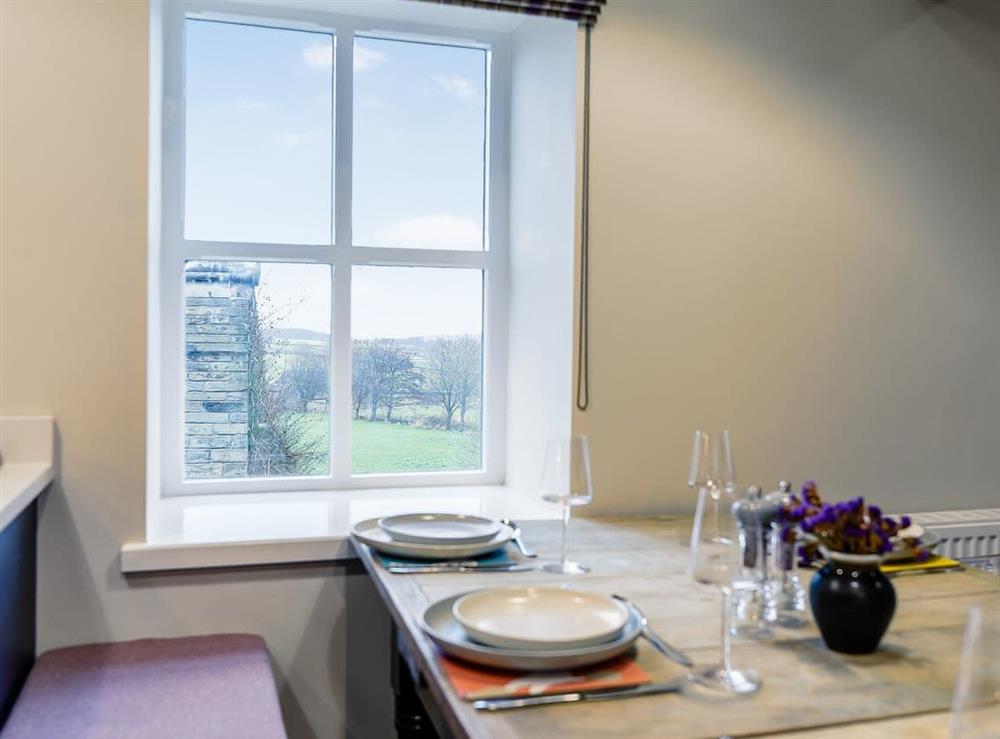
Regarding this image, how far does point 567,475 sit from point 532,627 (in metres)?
0.40

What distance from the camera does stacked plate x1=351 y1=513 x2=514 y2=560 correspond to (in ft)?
5.54

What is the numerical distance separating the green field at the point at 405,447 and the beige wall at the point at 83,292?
652mm

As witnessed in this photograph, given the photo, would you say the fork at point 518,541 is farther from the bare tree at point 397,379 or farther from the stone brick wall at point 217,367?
the stone brick wall at point 217,367

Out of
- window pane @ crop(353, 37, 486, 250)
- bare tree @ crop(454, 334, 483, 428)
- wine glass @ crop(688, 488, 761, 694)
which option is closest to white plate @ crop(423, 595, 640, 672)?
wine glass @ crop(688, 488, 761, 694)

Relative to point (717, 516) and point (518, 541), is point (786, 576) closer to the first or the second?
point (717, 516)

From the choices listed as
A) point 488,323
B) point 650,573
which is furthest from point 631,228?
point 650,573

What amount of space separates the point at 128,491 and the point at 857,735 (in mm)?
1490

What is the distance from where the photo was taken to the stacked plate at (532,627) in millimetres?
1113

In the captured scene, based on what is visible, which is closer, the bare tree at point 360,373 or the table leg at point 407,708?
the table leg at point 407,708

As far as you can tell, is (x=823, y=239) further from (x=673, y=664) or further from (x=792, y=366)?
(x=673, y=664)

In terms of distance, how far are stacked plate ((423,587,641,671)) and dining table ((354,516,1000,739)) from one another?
4 centimetres

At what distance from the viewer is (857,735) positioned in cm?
100

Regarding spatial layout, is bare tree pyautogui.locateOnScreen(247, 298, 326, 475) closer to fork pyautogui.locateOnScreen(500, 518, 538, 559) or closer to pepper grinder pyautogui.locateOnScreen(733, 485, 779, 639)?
fork pyautogui.locateOnScreen(500, 518, 538, 559)

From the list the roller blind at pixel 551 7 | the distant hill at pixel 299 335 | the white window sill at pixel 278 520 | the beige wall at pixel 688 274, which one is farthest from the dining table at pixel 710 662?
the roller blind at pixel 551 7
